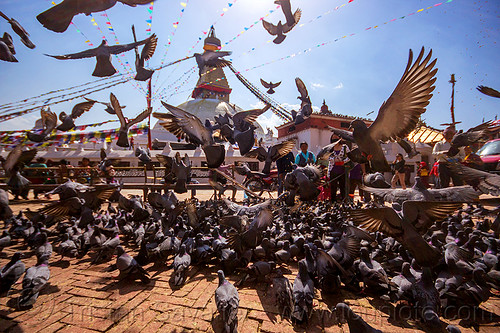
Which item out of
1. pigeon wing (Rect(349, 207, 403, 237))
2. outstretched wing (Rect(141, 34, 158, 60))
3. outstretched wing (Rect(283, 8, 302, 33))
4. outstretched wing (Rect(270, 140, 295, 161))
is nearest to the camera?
A: pigeon wing (Rect(349, 207, 403, 237))

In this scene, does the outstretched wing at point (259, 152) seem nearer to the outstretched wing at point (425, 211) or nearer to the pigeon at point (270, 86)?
the outstretched wing at point (425, 211)

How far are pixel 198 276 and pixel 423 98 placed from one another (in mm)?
3857

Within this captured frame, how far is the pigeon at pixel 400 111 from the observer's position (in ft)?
8.59

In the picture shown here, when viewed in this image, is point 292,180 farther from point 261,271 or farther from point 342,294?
point 342,294

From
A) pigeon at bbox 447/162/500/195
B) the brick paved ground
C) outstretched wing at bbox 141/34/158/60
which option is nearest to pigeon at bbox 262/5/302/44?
outstretched wing at bbox 141/34/158/60

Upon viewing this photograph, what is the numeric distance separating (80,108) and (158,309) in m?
10.7

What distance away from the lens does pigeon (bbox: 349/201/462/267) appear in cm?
205

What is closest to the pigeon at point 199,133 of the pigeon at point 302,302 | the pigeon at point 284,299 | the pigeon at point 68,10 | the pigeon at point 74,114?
the pigeon at point 68,10

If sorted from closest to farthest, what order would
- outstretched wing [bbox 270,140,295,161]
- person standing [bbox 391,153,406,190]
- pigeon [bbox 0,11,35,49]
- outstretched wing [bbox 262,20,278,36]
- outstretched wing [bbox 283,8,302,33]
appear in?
pigeon [bbox 0,11,35,49] < outstretched wing [bbox 270,140,295,161] < outstretched wing [bbox 283,8,302,33] < outstretched wing [bbox 262,20,278,36] < person standing [bbox 391,153,406,190]

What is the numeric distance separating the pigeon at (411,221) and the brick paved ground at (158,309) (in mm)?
735

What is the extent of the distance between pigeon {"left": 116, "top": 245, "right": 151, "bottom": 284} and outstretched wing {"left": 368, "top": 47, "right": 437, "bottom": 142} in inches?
151

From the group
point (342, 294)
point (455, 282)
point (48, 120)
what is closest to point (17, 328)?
point (342, 294)

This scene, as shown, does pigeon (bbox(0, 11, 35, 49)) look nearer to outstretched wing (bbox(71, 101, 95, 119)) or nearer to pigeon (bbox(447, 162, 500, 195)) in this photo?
outstretched wing (bbox(71, 101, 95, 119))

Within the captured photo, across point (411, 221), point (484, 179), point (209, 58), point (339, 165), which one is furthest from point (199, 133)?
point (339, 165)
